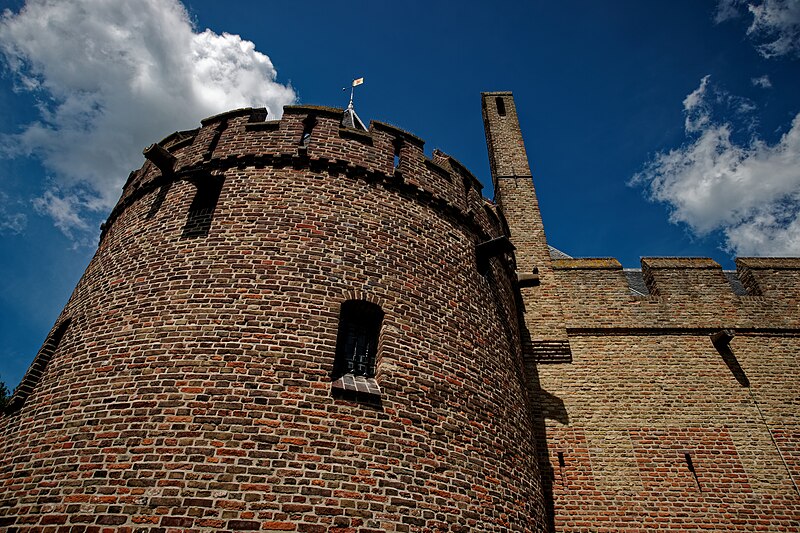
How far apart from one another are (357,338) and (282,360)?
3.48 feet

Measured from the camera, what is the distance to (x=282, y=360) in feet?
15.4

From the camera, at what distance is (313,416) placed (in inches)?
174

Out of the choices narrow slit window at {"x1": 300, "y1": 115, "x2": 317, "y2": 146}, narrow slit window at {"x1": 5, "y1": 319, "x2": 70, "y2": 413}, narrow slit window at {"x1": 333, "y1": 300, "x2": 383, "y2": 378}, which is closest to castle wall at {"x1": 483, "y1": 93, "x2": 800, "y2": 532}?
narrow slit window at {"x1": 333, "y1": 300, "x2": 383, "y2": 378}

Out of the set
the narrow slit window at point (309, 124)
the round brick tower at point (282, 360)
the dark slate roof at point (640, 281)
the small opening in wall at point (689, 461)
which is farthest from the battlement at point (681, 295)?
the narrow slit window at point (309, 124)

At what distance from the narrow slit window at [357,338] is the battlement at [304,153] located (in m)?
2.22

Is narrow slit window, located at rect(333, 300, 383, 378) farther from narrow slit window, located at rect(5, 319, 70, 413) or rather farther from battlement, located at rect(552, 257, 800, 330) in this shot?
battlement, located at rect(552, 257, 800, 330)

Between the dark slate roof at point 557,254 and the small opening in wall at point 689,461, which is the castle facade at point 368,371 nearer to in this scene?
the small opening in wall at point 689,461

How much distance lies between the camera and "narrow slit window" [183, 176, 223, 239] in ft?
19.4

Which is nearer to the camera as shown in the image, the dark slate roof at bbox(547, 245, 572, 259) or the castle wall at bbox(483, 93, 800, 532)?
the castle wall at bbox(483, 93, 800, 532)

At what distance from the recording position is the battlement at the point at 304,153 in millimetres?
6566

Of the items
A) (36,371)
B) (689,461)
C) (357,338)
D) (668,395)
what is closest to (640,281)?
(668,395)

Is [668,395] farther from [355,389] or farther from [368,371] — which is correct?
[355,389]

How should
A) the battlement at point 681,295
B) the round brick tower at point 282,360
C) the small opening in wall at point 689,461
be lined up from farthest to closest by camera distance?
1. the battlement at point 681,295
2. the small opening in wall at point 689,461
3. the round brick tower at point 282,360

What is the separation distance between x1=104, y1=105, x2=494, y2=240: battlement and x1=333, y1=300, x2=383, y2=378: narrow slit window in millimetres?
2221
